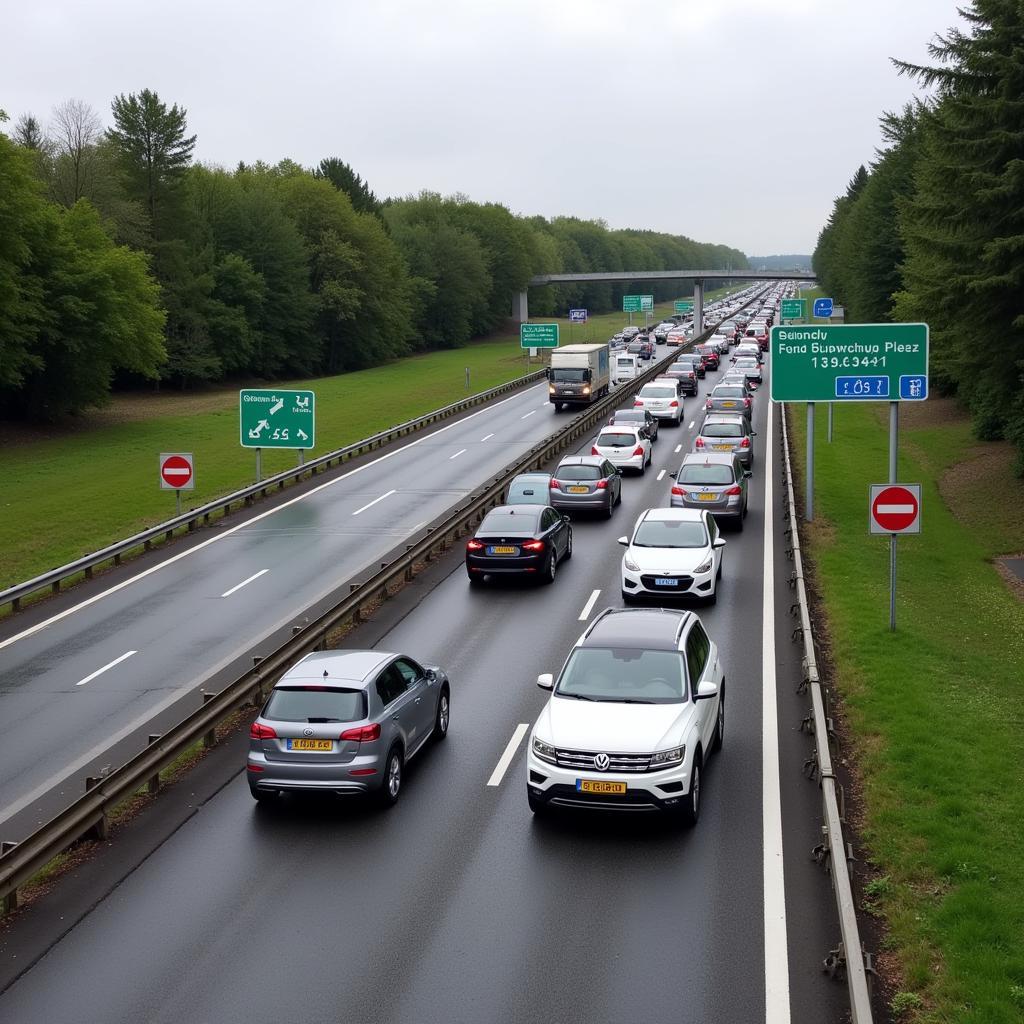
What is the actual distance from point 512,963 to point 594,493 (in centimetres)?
2240

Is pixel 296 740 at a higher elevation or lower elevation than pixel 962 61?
lower

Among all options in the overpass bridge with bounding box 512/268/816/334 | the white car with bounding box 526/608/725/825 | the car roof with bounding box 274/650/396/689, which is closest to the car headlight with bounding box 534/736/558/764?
the white car with bounding box 526/608/725/825

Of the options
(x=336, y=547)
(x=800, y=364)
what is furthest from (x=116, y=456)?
(x=800, y=364)

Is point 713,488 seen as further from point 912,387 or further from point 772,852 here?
point 772,852

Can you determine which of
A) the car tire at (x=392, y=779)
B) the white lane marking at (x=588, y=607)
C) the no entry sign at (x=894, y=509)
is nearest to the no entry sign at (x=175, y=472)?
the white lane marking at (x=588, y=607)

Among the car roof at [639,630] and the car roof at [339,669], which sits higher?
the car roof at [639,630]

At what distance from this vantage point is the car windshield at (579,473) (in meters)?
32.1

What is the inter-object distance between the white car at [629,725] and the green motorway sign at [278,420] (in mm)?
24058

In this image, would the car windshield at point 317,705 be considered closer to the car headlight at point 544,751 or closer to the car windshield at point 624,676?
the car headlight at point 544,751

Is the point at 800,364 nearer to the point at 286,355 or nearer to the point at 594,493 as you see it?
the point at 594,493

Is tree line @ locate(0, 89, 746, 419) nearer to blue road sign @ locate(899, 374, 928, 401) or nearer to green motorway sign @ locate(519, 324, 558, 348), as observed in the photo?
green motorway sign @ locate(519, 324, 558, 348)

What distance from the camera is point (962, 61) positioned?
111 ft

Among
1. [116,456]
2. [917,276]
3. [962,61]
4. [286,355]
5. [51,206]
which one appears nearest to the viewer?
[962,61]

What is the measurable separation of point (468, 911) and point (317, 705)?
3310 mm
